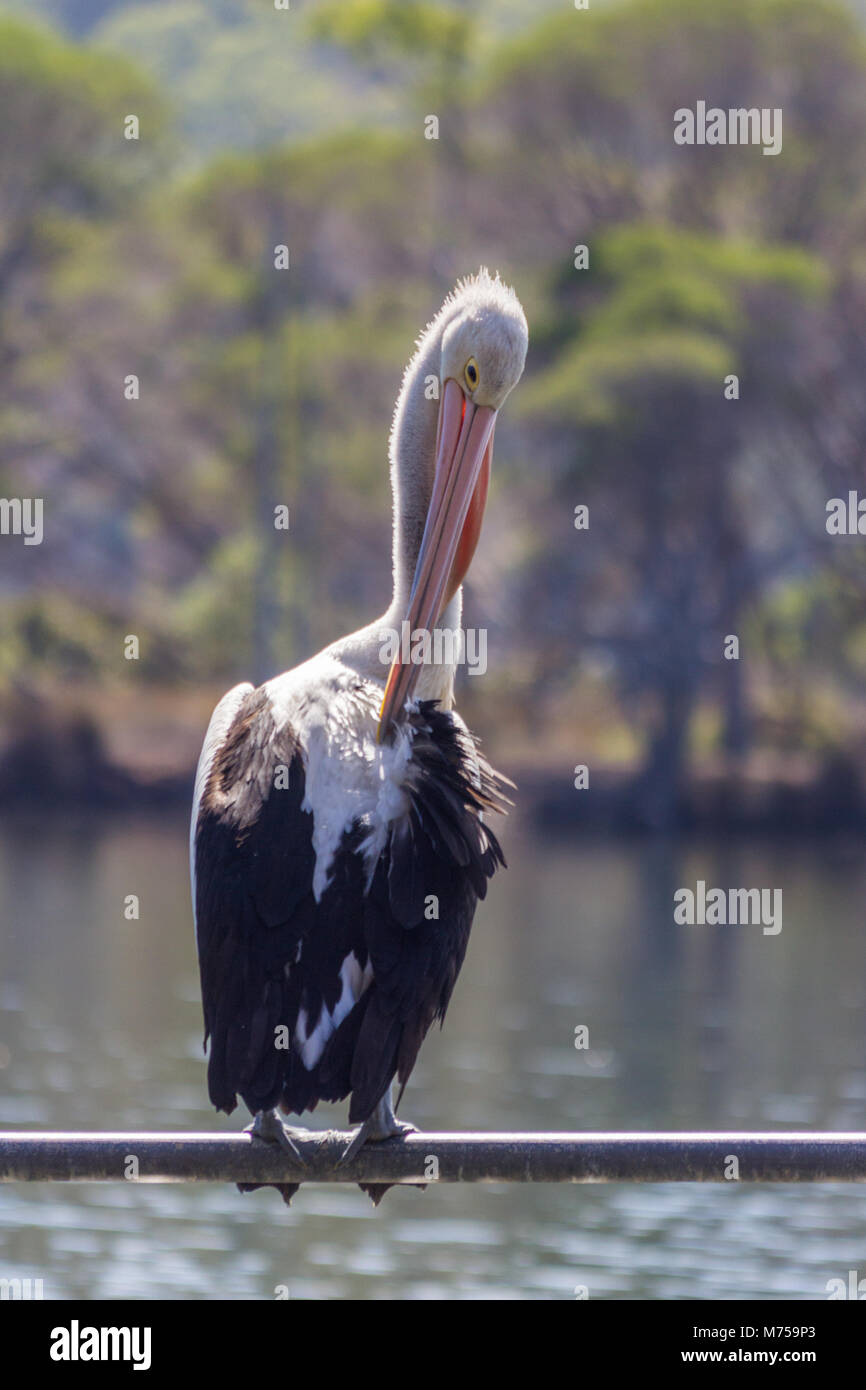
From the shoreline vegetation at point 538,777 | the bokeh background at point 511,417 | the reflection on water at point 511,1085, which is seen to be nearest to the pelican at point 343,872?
the reflection on water at point 511,1085

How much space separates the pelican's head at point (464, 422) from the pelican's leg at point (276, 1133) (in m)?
1.09

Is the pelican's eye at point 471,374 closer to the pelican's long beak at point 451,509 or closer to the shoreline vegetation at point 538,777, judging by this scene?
the pelican's long beak at point 451,509

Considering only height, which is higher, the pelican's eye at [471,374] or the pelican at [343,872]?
the pelican's eye at [471,374]

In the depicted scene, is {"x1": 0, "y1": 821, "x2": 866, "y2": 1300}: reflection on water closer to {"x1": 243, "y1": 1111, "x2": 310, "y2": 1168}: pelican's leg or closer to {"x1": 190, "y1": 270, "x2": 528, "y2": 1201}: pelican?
{"x1": 190, "y1": 270, "x2": 528, "y2": 1201}: pelican

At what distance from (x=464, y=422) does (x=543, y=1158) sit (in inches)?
74.3

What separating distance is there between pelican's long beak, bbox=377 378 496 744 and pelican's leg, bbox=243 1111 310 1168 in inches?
31.4

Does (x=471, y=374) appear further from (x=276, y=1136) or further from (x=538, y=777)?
(x=538, y=777)

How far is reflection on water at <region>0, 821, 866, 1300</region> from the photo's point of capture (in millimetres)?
10703

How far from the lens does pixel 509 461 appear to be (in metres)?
33.8

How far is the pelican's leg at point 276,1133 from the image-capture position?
375cm

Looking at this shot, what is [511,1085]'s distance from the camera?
1490 cm

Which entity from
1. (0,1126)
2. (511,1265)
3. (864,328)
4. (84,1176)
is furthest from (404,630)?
(864,328)

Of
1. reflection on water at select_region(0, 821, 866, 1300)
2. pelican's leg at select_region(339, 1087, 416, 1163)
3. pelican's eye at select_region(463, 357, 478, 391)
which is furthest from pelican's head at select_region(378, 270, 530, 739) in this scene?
reflection on water at select_region(0, 821, 866, 1300)
